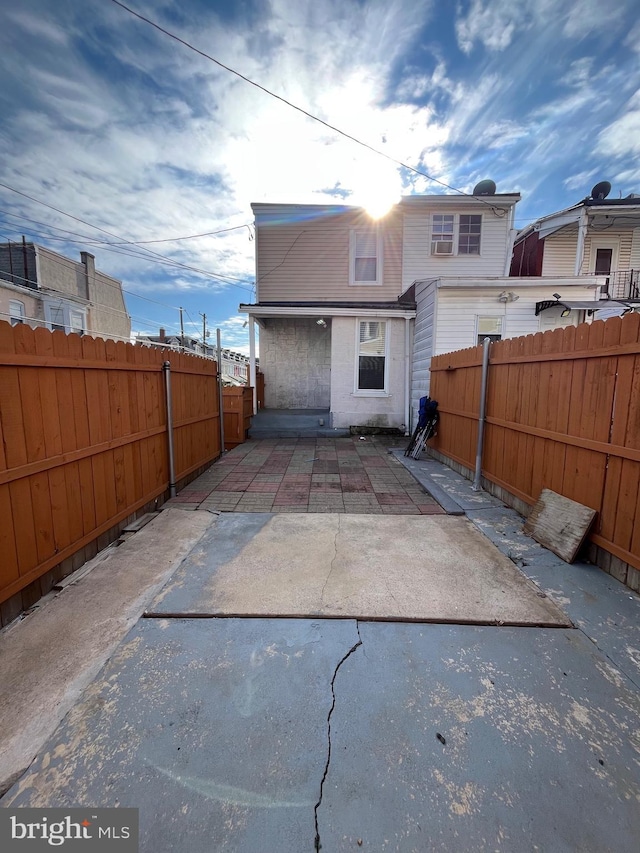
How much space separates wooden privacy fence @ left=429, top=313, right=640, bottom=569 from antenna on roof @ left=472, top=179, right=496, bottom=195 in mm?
8734

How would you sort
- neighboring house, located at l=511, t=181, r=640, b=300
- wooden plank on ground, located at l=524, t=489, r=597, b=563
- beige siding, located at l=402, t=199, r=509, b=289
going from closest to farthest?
1. wooden plank on ground, located at l=524, t=489, r=597, b=563
2. beige siding, located at l=402, t=199, r=509, b=289
3. neighboring house, located at l=511, t=181, r=640, b=300

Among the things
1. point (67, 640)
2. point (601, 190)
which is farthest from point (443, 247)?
point (67, 640)

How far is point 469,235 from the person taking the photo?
1027cm

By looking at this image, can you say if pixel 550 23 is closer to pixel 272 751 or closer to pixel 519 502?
pixel 519 502

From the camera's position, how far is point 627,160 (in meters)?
10.3

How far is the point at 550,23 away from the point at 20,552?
8.90 metres

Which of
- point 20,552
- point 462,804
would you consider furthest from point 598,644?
point 20,552

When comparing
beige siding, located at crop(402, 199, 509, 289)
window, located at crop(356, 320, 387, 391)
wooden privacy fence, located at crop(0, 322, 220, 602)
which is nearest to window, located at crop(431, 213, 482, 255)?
beige siding, located at crop(402, 199, 509, 289)

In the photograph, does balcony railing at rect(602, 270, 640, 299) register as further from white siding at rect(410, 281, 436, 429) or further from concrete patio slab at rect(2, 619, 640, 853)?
concrete patio slab at rect(2, 619, 640, 853)

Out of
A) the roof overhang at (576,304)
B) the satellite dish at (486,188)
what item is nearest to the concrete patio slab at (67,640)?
the roof overhang at (576,304)

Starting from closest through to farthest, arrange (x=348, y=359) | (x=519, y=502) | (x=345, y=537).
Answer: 1. (x=345, y=537)
2. (x=519, y=502)
3. (x=348, y=359)

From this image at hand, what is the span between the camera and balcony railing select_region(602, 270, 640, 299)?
11.5 metres

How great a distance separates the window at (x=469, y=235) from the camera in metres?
10.2

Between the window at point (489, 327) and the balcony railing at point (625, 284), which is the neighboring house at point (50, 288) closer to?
the window at point (489, 327)
